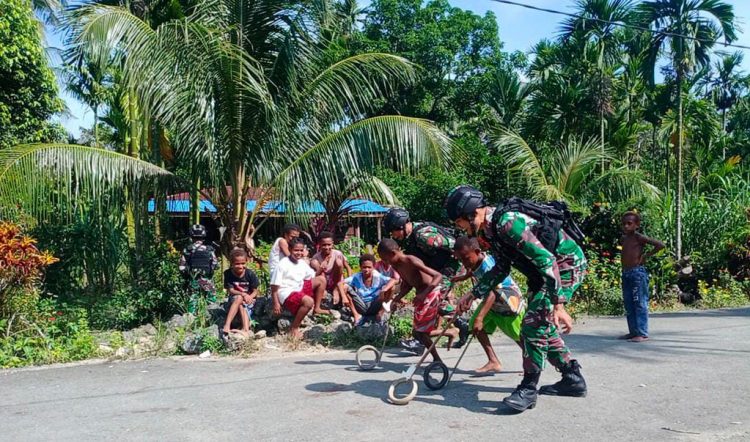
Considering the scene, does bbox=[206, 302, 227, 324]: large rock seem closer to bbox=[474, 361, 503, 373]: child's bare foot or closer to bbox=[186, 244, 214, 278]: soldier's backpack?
bbox=[186, 244, 214, 278]: soldier's backpack

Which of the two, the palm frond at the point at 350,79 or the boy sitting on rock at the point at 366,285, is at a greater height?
the palm frond at the point at 350,79

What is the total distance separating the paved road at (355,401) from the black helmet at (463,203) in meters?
1.49

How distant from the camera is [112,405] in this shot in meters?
5.39

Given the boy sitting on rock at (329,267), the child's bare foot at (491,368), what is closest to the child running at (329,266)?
the boy sitting on rock at (329,267)

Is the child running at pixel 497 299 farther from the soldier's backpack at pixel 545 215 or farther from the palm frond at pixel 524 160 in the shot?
the palm frond at pixel 524 160

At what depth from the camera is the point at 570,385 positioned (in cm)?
523

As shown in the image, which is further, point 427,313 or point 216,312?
point 216,312

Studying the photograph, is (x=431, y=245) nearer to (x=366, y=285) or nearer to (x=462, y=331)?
(x=462, y=331)

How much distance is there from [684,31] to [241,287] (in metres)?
10.1

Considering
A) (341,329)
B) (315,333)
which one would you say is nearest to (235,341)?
(315,333)

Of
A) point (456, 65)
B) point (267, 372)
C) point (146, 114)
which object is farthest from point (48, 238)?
point (456, 65)

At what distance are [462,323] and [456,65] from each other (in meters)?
24.9

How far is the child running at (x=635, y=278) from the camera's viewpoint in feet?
25.5

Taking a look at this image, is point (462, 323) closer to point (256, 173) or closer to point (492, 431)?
point (492, 431)
